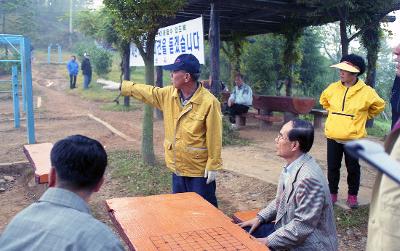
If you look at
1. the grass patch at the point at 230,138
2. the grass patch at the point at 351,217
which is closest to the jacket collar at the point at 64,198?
the grass patch at the point at 351,217

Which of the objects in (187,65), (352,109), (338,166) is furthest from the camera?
(338,166)

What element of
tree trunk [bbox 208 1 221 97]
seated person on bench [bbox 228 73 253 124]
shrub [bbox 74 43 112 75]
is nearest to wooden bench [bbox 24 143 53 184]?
tree trunk [bbox 208 1 221 97]

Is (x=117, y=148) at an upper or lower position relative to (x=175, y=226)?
lower

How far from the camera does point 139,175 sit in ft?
18.4

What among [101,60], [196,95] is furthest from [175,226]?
[101,60]

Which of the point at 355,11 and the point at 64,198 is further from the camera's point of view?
the point at 355,11

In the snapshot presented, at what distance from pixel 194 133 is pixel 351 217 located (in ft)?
6.74

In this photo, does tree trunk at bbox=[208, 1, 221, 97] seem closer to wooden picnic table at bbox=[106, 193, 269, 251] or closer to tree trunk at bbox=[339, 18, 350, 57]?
tree trunk at bbox=[339, 18, 350, 57]

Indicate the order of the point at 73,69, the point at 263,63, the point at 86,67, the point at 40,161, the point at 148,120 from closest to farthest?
the point at 40,161 → the point at 148,120 → the point at 263,63 → the point at 86,67 → the point at 73,69

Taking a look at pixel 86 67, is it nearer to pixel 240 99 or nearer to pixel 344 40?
pixel 240 99

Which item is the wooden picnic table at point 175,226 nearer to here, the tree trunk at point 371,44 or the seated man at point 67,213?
the seated man at point 67,213

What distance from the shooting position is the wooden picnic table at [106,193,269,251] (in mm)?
1969

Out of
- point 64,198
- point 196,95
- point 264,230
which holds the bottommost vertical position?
point 264,230

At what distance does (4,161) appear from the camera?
21.3ft
